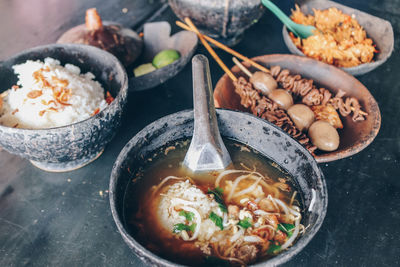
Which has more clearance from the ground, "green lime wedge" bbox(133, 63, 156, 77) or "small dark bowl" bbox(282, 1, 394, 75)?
"small dark bowl" bbox(282, 1, 394, 75)

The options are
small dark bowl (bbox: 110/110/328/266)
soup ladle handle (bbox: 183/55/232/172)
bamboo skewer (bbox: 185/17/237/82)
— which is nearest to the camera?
small dark bowl (bbox: 110/110/328/266)

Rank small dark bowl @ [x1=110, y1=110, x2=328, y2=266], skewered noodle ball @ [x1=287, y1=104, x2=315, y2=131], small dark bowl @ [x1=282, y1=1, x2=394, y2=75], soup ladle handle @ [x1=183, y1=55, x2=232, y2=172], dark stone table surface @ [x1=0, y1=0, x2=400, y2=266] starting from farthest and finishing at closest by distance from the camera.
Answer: small dark bowl @ [x1=282, y1=1, x2=394, y2=75] → skewered noodle ball @ [x1=287, y1=104, x2=315, y2=131] → dark stone table surface @ [x1=0, y1=0, x2=400, y2=266] → soup ladle handle @ [x1=183, y1=55, x2=232, y2=172] → small dark bowl @ [x1=110, y1=110, x2=328, y2=266]

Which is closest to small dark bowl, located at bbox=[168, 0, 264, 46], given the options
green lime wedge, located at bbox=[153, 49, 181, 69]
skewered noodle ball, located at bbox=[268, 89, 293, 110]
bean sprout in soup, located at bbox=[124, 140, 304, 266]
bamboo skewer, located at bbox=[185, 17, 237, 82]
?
bamboo skewer, located at bbox=[185, 17, 237, 82]

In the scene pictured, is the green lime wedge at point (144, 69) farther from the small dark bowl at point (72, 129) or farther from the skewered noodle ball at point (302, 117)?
the skewered noodle ball at point (302, 117)

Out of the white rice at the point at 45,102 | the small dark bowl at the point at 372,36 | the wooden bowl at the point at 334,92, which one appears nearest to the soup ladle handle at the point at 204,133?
the wooden bowl at the point at 334,92

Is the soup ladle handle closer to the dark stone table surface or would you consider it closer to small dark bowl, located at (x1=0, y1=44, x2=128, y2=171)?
small dark bowl, located at (x1=0, y1=44, x2=128, y2=171)

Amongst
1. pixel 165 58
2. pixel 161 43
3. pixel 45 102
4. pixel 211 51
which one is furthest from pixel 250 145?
pixel 161 43
